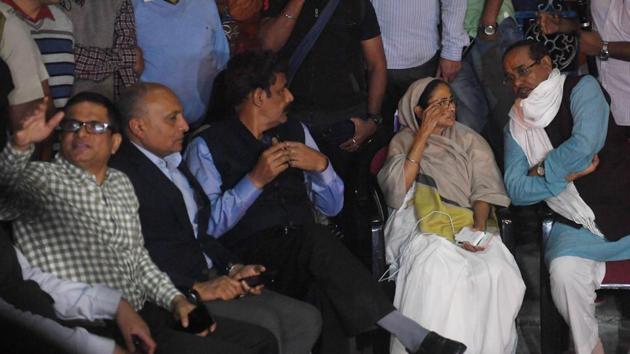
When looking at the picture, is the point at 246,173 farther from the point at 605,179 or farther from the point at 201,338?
the point at 605,179

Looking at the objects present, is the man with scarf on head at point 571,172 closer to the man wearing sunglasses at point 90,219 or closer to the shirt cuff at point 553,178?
the shirt cuff at point 553,178

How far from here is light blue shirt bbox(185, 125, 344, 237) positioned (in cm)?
403

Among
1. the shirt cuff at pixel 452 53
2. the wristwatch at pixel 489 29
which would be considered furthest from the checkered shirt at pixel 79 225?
the wristwatch at pixel 489 29

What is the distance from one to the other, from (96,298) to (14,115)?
0.73 m

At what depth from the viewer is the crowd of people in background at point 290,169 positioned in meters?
3.50

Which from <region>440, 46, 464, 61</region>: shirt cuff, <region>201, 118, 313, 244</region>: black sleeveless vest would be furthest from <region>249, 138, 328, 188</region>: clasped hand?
<region>440, 46, 464, 61</region>: shirt cuff

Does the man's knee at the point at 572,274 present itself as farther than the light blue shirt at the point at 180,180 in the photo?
Yes

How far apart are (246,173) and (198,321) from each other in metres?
0.78

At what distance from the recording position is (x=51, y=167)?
3.47m

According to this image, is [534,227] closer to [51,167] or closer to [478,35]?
[478,35]

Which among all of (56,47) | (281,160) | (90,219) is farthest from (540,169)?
(56,47)

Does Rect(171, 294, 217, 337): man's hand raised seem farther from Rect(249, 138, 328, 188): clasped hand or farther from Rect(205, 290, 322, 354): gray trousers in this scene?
Rect(249, 138, 328, 188): clasped hand

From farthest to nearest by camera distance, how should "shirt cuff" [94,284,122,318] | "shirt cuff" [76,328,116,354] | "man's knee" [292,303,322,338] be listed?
"man's knee" [292,303,322,338] < "shirt cuff" [94,284,122,318] < "shirt cuff" [76,328,116,354]

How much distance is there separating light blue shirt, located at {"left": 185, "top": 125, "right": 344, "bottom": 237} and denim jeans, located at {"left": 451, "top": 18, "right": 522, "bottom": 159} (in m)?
1.06
